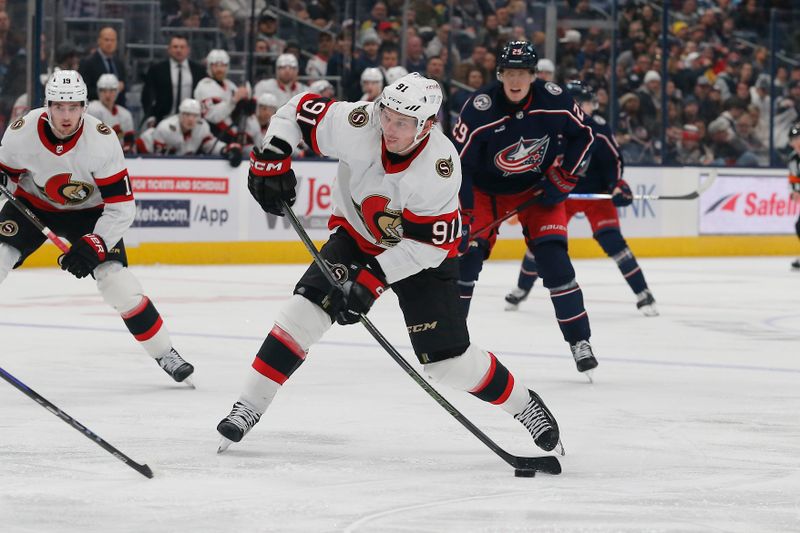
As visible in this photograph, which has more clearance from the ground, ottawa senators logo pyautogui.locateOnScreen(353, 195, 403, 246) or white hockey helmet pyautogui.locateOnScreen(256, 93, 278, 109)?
ottawa senators logo pyautogui.locateOnScreen(353, 195, 403, 246)

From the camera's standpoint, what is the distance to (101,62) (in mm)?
9977

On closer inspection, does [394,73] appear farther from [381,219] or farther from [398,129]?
[398,129]

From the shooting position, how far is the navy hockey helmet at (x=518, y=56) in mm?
5211

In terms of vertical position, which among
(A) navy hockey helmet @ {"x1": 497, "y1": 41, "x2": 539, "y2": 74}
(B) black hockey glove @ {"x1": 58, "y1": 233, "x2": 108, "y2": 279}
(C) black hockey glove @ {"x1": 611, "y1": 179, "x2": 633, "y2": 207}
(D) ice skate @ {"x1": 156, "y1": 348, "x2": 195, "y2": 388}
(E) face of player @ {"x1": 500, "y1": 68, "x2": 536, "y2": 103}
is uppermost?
(A) navy hockey helmet @ {"x1": 497, "y1": 41, "x2": 539, "y2": 74}

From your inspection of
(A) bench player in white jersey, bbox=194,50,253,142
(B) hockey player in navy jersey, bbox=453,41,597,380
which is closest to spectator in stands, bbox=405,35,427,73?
(A) bench player in white jersey, bbox=194,50,253,142

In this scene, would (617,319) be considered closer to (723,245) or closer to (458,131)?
(458,131)

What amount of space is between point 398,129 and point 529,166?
2081mm

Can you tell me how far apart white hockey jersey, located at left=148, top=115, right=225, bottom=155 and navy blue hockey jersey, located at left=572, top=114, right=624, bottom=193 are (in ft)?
12.4

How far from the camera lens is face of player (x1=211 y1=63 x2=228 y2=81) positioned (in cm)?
1050

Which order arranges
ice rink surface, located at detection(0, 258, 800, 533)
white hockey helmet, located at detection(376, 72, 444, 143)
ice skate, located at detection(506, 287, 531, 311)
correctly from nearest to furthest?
ice rink surface, located at detection(0, 258, 800, 533) < white hockey helmet, located at detection(376, 72, 444, 143) < ice skate, located at detection(506, 287, 531, 311)

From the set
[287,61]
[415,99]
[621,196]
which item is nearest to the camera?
[415,99]

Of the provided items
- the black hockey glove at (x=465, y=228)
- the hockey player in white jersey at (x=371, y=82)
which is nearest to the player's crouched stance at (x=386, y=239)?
the black hockey glove at (x=465, y=228)

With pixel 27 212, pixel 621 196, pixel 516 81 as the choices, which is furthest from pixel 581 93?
pixel 27 212

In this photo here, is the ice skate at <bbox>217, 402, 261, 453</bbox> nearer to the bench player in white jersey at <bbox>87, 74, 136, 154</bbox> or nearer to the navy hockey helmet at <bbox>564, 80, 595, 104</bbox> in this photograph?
the navy hockey helmet at <bbox>564, 80, 595, 104</bbox>
